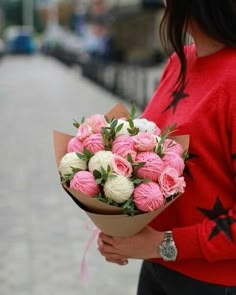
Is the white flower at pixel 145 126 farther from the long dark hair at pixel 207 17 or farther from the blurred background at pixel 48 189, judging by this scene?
the blurred background at pixel 48 189

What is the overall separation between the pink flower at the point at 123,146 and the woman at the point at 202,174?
0.53 feet

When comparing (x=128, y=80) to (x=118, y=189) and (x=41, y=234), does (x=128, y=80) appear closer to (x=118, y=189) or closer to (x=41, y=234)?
(x=41, y=234)

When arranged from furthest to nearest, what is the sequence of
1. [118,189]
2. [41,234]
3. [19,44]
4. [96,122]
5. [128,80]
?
[19,44] → [128,80] → [41,234] → [96,122] → [118,189]

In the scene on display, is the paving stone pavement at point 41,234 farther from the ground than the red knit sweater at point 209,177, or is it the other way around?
the red knit sweater at point 209,177

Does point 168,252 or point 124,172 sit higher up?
point 124,172

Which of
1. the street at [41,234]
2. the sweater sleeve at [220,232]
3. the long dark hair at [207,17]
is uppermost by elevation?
the long dark hair at [207,17]

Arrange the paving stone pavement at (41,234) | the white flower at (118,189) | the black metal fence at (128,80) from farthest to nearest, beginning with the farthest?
the black metal fence at (128,80), the paving stone pavement at (41,234), the white flower at (118,189)

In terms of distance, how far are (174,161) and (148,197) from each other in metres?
0.13

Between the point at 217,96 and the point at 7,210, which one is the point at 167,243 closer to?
the point at 217,96

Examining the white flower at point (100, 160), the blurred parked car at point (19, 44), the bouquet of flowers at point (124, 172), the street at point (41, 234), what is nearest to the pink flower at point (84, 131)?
the bouquet of flowers at point (124, 172)

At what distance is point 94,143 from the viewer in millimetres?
1741

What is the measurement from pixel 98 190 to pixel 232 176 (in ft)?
1.19

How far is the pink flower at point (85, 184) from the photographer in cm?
163

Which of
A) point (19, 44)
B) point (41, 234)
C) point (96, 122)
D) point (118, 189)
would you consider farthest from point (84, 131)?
point (19, 44)
